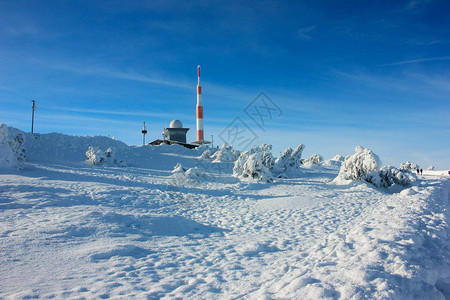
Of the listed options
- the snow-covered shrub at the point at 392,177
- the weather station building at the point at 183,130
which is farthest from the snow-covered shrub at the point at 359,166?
the weather station building at the point at 183,130

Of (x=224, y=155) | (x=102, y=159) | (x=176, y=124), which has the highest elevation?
(x=176, y=124)

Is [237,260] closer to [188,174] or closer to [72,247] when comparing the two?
[72,247]

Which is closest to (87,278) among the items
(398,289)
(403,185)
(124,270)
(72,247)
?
(124,270)

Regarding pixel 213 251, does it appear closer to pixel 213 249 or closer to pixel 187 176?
pixel 213 249

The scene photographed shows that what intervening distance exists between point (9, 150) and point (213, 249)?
574 inches

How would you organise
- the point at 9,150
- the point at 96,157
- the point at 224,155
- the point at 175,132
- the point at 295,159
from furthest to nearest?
the point at 175,132
the point at 224,155
the point at 295,159
the point at 96,157
the point at 9,150

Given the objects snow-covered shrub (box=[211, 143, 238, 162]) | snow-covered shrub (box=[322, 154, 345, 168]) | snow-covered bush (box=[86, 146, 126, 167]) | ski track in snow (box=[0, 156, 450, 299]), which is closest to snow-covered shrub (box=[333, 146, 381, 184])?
ski track in snow (box=[0, 156, 450, 299])

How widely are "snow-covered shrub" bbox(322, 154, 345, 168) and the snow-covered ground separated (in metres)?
23.1

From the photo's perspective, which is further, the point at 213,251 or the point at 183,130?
the point at 183,130

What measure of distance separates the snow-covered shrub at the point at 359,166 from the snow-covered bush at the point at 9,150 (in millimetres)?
18732

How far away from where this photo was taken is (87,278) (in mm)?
3973

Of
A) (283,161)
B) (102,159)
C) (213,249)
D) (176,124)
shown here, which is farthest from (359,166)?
(176,124)

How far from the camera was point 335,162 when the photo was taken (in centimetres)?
3569

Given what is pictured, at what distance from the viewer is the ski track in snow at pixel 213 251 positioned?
11.9 ft
